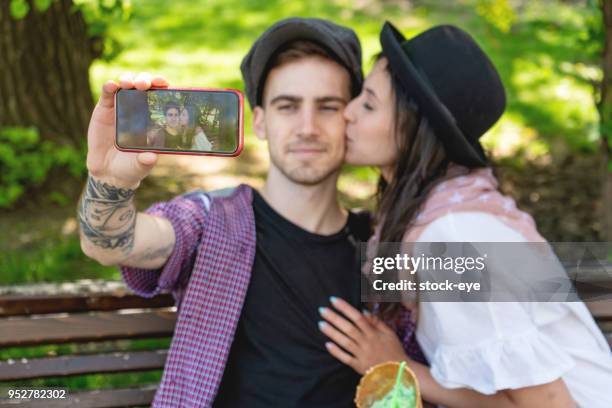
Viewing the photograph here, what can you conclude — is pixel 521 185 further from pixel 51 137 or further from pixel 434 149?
pixel 51 137

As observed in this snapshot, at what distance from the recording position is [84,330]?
280 cm

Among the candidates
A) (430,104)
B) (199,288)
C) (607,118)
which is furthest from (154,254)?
(607,118)

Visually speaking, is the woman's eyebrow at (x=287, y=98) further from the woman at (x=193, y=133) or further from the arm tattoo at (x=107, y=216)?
the woman at (x=193, y=133)

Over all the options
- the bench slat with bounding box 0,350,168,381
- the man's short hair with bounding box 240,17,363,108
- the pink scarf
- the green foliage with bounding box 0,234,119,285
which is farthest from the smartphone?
the green foliage with bounding box 0,234,119,285

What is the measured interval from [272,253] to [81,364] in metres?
0.79

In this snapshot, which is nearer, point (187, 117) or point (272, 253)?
point (187, 117)

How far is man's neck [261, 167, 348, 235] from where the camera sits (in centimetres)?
293

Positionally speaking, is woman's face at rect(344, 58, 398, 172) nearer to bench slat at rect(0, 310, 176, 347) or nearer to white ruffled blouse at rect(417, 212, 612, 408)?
white ruffled blouse at rect(417, 212, 612, 408)

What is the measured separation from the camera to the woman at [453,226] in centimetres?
233

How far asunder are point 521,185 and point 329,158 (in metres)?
2.74

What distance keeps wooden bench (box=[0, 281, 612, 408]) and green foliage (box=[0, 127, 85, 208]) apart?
83.3 inches

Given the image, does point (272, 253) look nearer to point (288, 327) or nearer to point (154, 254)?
point (288, 327)

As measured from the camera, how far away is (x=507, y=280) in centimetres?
245

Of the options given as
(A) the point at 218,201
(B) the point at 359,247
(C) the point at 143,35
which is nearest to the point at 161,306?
(A) the point at 218,201
